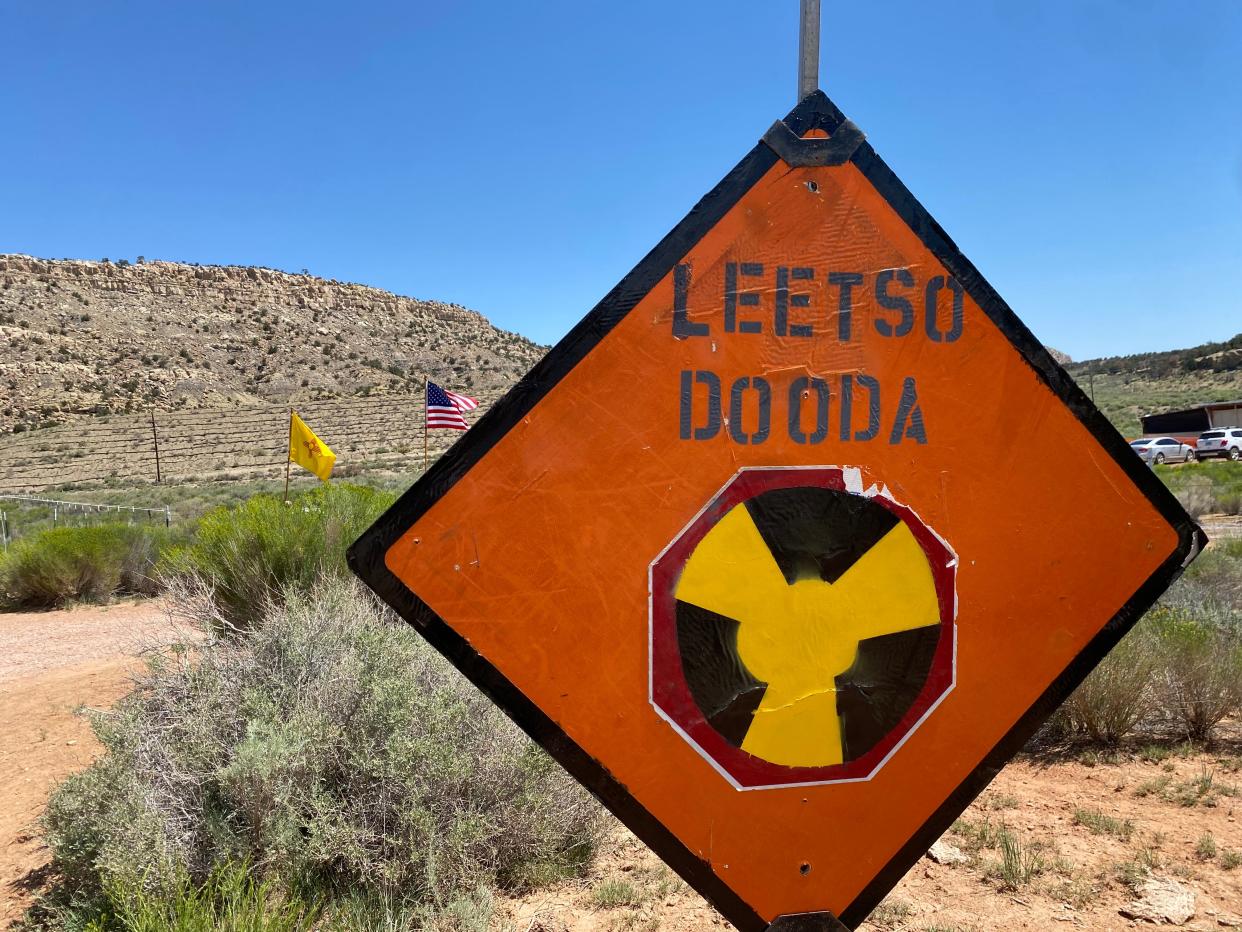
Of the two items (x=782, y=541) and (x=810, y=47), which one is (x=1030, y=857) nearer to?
(x=782, y=541)

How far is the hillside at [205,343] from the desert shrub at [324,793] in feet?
184

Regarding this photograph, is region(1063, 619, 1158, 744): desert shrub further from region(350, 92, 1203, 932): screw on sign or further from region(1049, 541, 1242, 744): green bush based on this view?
region(350, 92, 1203, 932): screw on sign

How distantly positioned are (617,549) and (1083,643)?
0.98 metres

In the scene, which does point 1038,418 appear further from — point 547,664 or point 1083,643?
point 547,664

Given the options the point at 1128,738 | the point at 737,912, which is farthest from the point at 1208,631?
the point at 737,912

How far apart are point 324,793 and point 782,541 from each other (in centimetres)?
268

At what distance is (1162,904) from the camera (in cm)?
303

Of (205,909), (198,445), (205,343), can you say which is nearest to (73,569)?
(205,909)

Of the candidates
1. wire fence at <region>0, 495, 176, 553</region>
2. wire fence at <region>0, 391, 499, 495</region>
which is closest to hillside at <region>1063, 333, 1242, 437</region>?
wire fence at <region>0, 391, 499, 495</region>

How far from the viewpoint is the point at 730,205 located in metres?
1.42

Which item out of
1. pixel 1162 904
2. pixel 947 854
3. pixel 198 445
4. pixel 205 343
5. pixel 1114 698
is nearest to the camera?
pixel 1162 904

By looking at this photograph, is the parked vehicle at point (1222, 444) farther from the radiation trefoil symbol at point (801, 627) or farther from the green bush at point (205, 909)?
the green bush at point (205, 909)

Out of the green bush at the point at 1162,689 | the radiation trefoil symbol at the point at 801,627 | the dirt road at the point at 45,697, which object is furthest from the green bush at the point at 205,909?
the green bush at the point at 1162,689

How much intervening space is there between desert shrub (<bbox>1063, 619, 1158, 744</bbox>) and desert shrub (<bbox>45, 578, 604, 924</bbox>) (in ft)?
11.2
